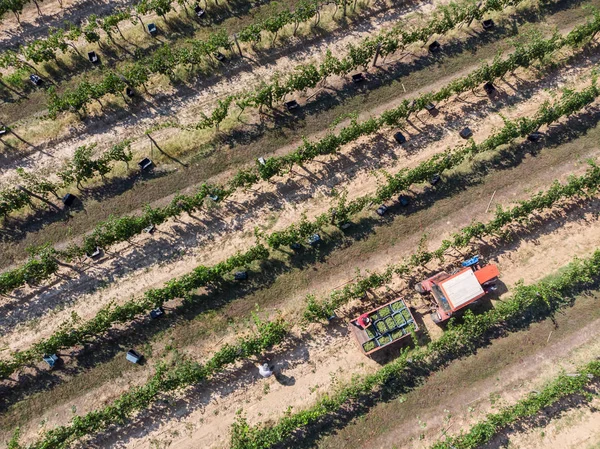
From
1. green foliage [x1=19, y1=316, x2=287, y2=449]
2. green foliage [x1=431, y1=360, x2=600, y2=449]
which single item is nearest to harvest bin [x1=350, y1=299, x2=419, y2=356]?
green foliage [x1=19, y1=316, x2=287, y2=449]

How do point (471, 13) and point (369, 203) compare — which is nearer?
point (369, 203)

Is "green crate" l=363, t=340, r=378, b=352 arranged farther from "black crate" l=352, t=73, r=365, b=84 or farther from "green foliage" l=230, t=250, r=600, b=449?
"black crate" l=352, t=73, r=365, b=84

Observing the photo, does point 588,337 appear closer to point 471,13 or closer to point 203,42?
point 471,13

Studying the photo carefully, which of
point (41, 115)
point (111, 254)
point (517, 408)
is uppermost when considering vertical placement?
point (41, 115)

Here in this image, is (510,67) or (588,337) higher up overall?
(510,67)

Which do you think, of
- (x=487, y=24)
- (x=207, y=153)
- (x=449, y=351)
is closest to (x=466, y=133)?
(x=487, y=24)

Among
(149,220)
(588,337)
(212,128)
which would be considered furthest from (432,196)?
(149,220)
